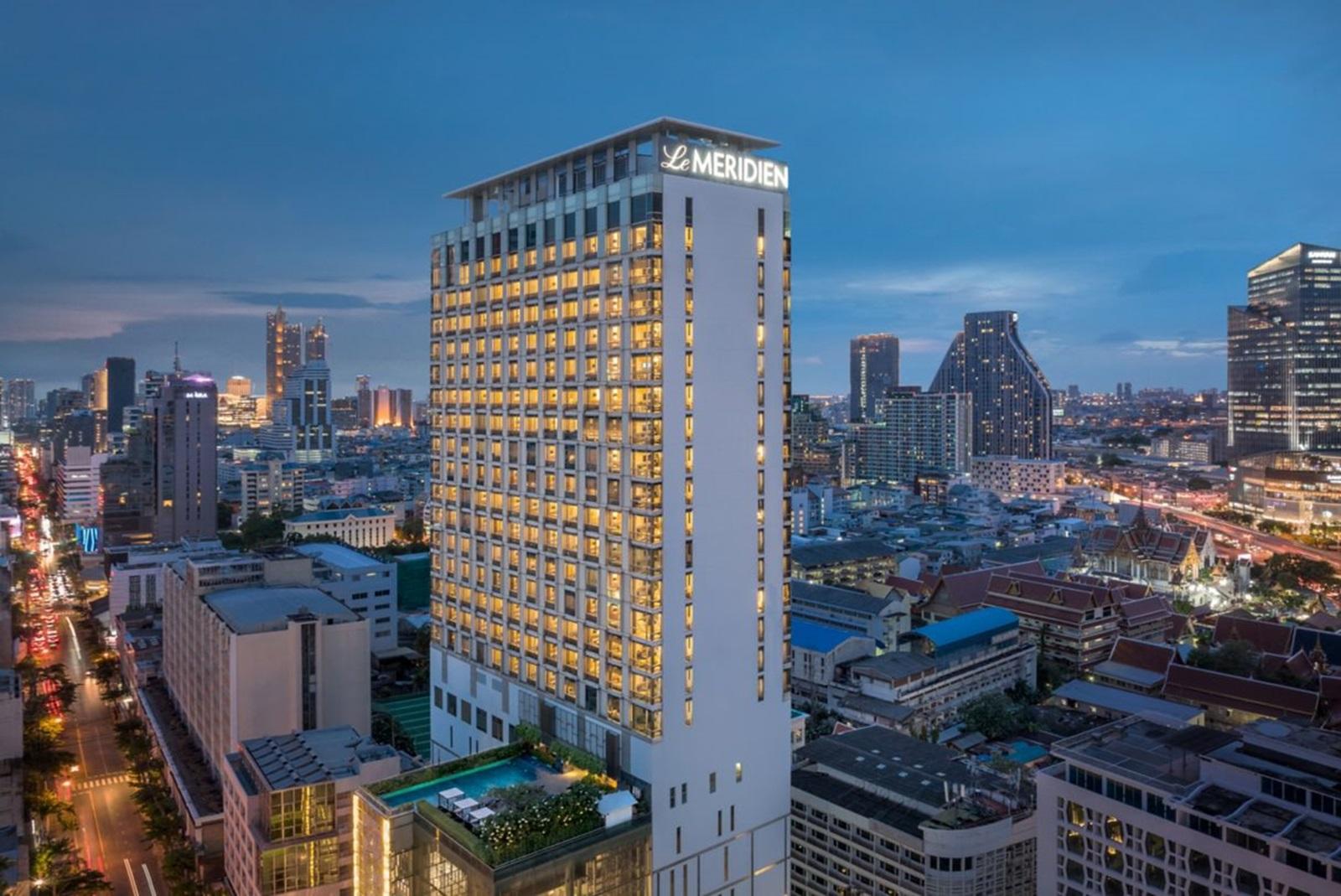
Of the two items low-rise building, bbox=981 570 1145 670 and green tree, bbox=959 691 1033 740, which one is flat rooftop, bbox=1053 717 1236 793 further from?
low-rise building, bbox=981 570 1145 670

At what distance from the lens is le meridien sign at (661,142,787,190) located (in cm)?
4150

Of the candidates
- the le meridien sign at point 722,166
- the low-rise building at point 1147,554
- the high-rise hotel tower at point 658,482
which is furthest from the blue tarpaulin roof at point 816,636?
the low-rise building at point 1147,554

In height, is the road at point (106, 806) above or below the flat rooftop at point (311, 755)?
below

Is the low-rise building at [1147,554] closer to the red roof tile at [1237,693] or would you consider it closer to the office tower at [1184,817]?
the red roof tile at [1237,693]

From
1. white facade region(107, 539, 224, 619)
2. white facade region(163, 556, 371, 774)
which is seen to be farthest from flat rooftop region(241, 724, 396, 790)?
white facade region(107, 539, 224, 619)

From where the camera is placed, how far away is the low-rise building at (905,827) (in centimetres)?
4509

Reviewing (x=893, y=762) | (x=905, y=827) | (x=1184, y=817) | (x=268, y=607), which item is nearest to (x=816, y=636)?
(x=893, y=762)

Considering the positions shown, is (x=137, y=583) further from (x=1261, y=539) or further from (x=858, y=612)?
(x=1261, y=539)

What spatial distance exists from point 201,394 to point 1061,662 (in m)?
139

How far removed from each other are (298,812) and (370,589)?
5700cm

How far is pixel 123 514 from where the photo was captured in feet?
524

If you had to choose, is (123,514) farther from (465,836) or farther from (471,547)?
(465,836)

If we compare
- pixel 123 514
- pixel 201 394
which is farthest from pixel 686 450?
pixel 123 514

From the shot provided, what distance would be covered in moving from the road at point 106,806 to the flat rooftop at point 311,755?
1397 cm
